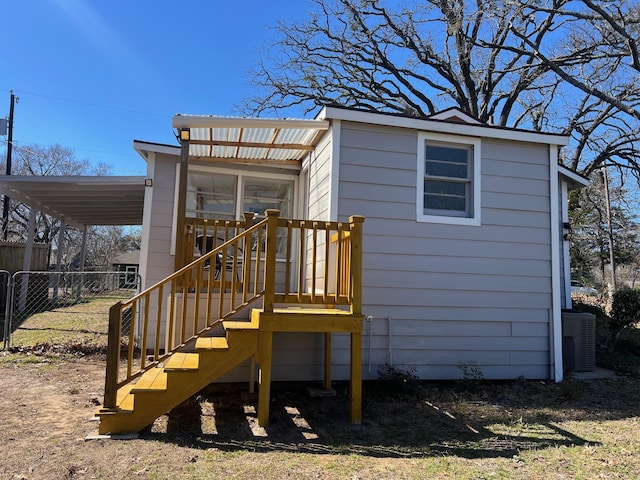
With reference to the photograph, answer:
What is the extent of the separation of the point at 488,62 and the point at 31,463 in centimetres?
1716

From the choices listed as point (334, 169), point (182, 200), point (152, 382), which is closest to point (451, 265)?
point (334, 169)

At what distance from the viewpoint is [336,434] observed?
3879 millimetres

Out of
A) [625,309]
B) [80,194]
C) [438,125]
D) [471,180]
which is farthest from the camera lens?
[80,194]

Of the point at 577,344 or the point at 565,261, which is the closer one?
the point at 577,344

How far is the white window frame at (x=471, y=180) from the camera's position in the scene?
5.70 metres

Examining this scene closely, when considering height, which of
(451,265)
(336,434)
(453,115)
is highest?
(453,115)

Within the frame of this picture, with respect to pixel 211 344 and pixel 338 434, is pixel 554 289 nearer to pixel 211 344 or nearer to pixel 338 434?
pixel 338 434

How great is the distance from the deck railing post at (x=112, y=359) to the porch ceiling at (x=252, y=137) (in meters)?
2.29

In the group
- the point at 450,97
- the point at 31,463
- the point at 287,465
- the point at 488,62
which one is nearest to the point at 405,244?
the point at 287,465

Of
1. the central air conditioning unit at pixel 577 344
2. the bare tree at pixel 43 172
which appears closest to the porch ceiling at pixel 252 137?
the central air conditioning unit at pixel 577 344

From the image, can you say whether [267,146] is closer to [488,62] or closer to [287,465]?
[287,465]

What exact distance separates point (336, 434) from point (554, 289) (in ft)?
12.6

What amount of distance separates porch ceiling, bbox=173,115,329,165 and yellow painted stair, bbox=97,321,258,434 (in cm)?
224

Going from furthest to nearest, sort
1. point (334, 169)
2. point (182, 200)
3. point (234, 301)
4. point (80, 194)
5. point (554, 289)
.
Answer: point (80, 194) → point (554, 289) → point (334, 169) → point (182, 200) → point (234, 301)
